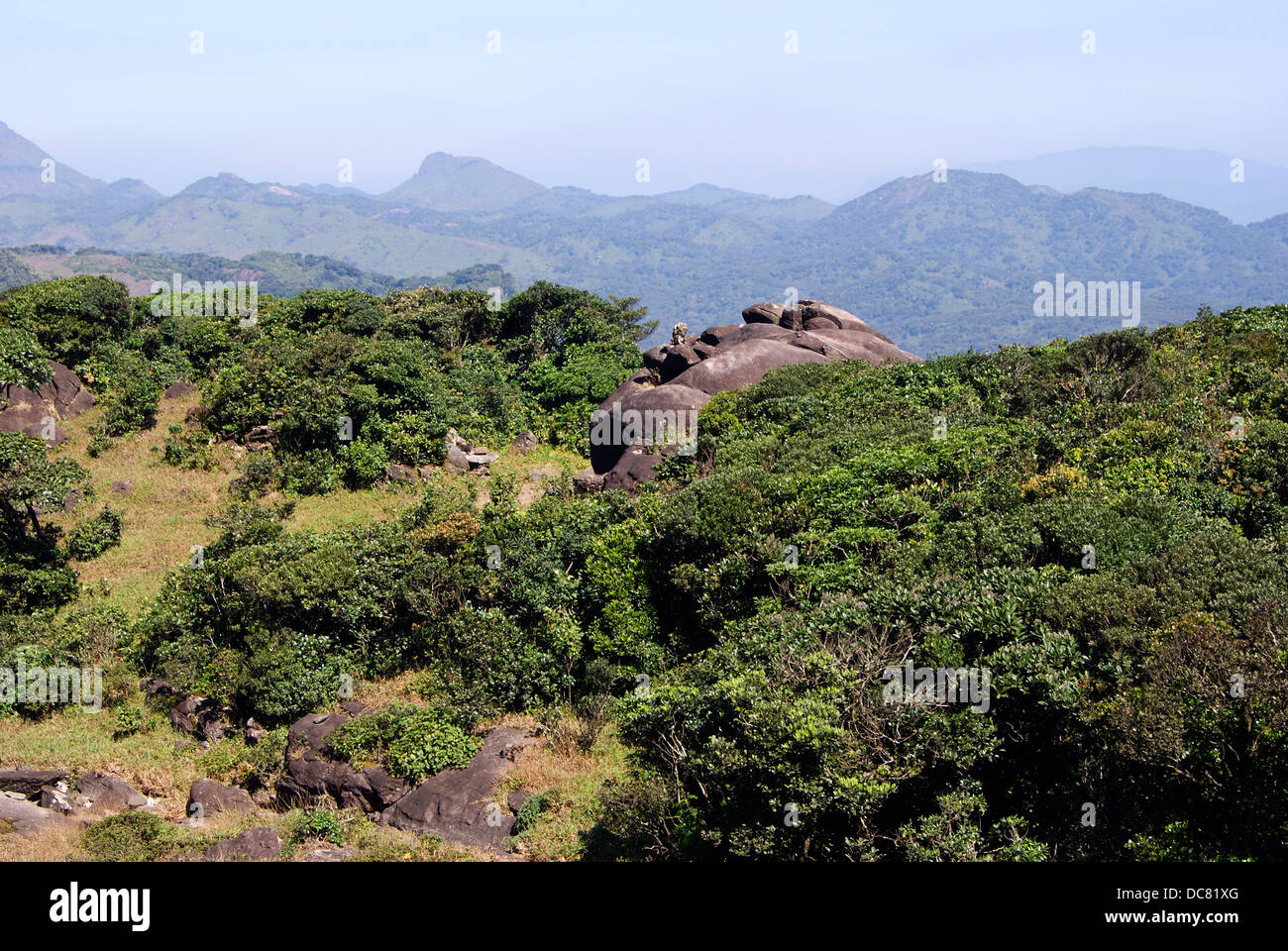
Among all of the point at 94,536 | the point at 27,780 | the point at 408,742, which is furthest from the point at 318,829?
the point at 94,536

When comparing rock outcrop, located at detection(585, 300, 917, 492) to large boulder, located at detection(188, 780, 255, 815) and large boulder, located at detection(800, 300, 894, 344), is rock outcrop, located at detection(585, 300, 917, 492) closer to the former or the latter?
large boulder, located at detection(800, 300, 894, 344)

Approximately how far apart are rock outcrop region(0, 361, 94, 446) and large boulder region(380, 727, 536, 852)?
26.2 meters

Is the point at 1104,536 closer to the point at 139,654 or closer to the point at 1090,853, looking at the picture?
the point at 1090,853

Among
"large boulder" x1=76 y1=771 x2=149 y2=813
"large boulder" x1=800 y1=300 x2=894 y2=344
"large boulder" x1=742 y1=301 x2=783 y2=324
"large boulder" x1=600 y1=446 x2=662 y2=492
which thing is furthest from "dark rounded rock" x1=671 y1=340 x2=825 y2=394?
"large boulder" x1=76 y1=771 x2=149 y2=813

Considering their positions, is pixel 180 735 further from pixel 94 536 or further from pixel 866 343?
pixel 866 343

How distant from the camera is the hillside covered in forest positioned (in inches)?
455

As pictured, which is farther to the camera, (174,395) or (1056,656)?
(174,395)

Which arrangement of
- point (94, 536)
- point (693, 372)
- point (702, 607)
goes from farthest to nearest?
point (693, 372)
point (94, 536)
point (702, 607)

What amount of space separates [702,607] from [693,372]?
16.9 m

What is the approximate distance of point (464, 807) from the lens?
15812 millimetres

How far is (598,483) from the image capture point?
3039cm

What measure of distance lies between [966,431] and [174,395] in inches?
1328
